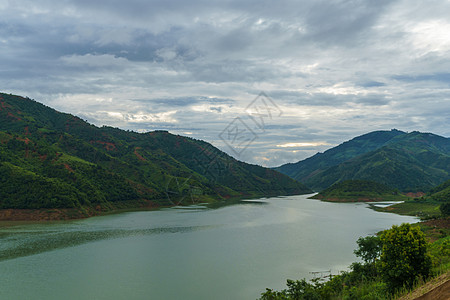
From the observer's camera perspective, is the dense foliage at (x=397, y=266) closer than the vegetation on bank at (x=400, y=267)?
No

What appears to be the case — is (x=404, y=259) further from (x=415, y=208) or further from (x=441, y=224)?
(x=415, y=208)

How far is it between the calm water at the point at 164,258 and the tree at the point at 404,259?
1722 centimetres

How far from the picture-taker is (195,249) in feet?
211

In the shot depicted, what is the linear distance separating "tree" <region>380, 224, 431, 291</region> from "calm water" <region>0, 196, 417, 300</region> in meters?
17.2

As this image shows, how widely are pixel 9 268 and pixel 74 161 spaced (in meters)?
119

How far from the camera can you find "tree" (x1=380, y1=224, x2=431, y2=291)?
90.7 ft

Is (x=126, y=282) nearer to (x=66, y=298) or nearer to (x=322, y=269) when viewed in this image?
(x=66, y=298)

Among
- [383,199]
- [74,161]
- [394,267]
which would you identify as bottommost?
[383,199]

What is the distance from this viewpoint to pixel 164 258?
188ft

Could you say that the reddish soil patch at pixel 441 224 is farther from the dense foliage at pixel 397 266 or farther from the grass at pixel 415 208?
the dense foliage at pixel 397 266

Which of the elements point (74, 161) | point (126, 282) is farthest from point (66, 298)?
point (74, 161)

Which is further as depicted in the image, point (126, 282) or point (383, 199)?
point (383, 199)

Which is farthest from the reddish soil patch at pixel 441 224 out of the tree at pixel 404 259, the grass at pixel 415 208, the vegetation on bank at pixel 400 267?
the tree at pixel 404 259

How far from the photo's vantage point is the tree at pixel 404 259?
90.7 feet
